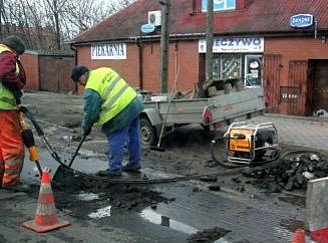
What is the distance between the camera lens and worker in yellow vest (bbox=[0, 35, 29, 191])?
6934 millimetres

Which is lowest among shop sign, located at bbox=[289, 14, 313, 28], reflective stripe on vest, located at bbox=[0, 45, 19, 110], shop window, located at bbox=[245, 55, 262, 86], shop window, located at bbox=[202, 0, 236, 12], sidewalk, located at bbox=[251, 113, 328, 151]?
sidewalk, located at bbox=[251, 113, 328, 151]

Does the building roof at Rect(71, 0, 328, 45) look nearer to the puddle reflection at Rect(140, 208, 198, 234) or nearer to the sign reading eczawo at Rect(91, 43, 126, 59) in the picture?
the sign reading eczawo at Rect(91, 43, 126, 59)

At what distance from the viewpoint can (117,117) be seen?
7387mm

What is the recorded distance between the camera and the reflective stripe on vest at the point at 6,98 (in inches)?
278

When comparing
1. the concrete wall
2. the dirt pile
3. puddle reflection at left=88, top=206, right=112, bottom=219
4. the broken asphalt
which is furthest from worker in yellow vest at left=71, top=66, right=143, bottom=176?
the concrete wall

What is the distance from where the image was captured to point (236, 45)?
63.4 ft

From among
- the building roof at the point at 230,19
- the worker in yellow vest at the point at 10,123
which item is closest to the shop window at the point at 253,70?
the building roof at the point at 230,19

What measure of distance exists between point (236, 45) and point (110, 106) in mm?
12711

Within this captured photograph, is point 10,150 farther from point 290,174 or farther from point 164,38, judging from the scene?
point 164,38

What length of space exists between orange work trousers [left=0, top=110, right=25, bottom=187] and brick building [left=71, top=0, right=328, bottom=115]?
26.0ft

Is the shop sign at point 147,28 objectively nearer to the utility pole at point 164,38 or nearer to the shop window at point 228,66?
the shop window at point 228,66

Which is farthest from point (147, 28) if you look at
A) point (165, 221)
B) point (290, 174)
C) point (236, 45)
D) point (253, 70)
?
point (165, 221)

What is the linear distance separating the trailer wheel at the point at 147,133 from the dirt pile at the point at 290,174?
3.38 meters

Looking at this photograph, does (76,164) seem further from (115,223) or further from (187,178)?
(115,223)
